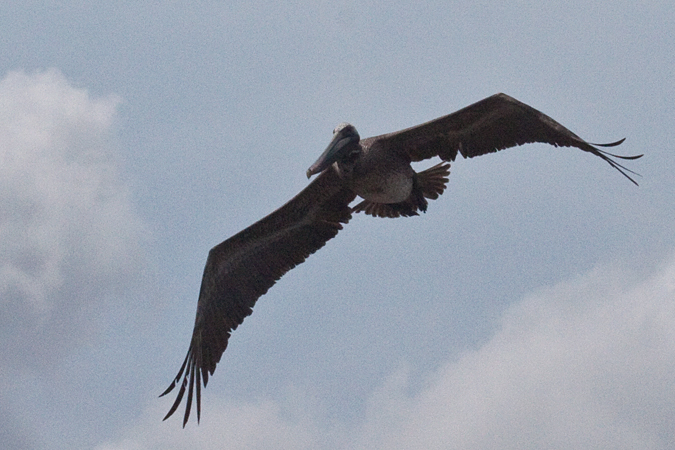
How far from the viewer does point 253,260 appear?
11.5 meters

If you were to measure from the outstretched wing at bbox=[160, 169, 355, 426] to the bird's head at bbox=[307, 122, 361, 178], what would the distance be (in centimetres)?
84

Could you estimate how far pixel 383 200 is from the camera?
10688 mm

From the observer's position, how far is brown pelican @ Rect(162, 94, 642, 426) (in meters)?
10.4

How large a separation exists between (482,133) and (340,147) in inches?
64.6

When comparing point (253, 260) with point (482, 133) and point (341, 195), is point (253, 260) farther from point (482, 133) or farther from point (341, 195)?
point (482, 133)

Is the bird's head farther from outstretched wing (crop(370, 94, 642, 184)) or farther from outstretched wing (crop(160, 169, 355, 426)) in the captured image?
outstretched wing (crop(160, 169, 355, 426))

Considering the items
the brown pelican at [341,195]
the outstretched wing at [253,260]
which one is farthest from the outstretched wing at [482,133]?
the outstretched wing at [253,260]

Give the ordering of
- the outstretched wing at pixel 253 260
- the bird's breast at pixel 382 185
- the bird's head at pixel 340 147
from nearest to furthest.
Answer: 1. the bird's head at pixel 340 147
2. the bird's breast at pixel 382 185
3. the outstretched wing at pixel 253 260

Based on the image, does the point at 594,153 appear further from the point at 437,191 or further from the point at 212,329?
the point at 212,329

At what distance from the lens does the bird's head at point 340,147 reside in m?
10.2

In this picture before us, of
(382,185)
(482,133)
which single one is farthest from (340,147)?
(482,133)

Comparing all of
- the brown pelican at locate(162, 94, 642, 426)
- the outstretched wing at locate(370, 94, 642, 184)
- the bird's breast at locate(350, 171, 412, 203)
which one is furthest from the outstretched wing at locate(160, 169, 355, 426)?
the outstretched wing at locate(370, 94, 642, 184)

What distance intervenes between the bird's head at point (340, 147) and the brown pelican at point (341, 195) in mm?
11

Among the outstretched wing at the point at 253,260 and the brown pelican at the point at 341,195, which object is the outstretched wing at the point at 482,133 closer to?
the brown pelican at the point at 341,195
